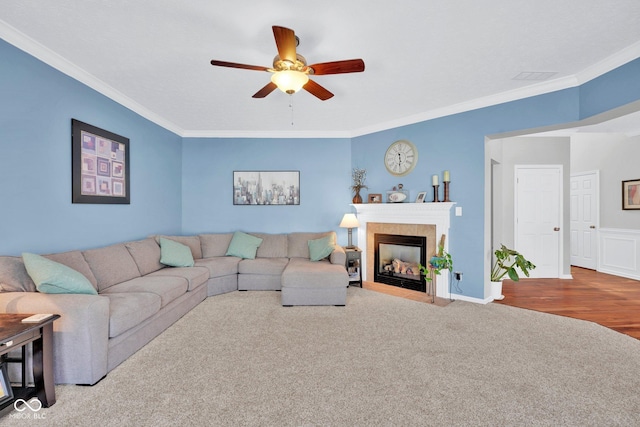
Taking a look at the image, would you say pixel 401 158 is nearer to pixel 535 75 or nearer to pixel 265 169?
pixel 535 75

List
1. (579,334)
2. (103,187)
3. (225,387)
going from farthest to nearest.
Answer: (103,187), (579,334), (225,387)

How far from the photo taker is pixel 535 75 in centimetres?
293

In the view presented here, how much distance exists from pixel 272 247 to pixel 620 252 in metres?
6.40

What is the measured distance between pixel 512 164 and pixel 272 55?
4.69m

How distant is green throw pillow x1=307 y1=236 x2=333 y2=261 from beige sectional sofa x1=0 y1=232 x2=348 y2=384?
0.24ft

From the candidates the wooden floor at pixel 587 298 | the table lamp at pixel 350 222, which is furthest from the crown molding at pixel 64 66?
the wooden floor at pixel 587 298

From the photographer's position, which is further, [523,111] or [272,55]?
[523,111]

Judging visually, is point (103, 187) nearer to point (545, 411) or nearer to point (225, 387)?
point (225, 387)

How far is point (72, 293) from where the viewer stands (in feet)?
6.81

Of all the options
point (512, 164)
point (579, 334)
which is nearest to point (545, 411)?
point (579, 334)

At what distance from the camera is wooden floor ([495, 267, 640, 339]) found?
311 centimetres

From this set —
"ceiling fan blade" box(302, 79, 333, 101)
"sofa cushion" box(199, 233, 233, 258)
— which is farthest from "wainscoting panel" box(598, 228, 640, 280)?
"sofa cushion" box(199, 233, 233, 258)

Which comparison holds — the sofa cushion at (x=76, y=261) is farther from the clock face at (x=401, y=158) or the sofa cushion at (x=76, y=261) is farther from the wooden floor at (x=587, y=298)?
the wooden floor at (x=587, y=298)

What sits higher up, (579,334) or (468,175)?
(468,175)
